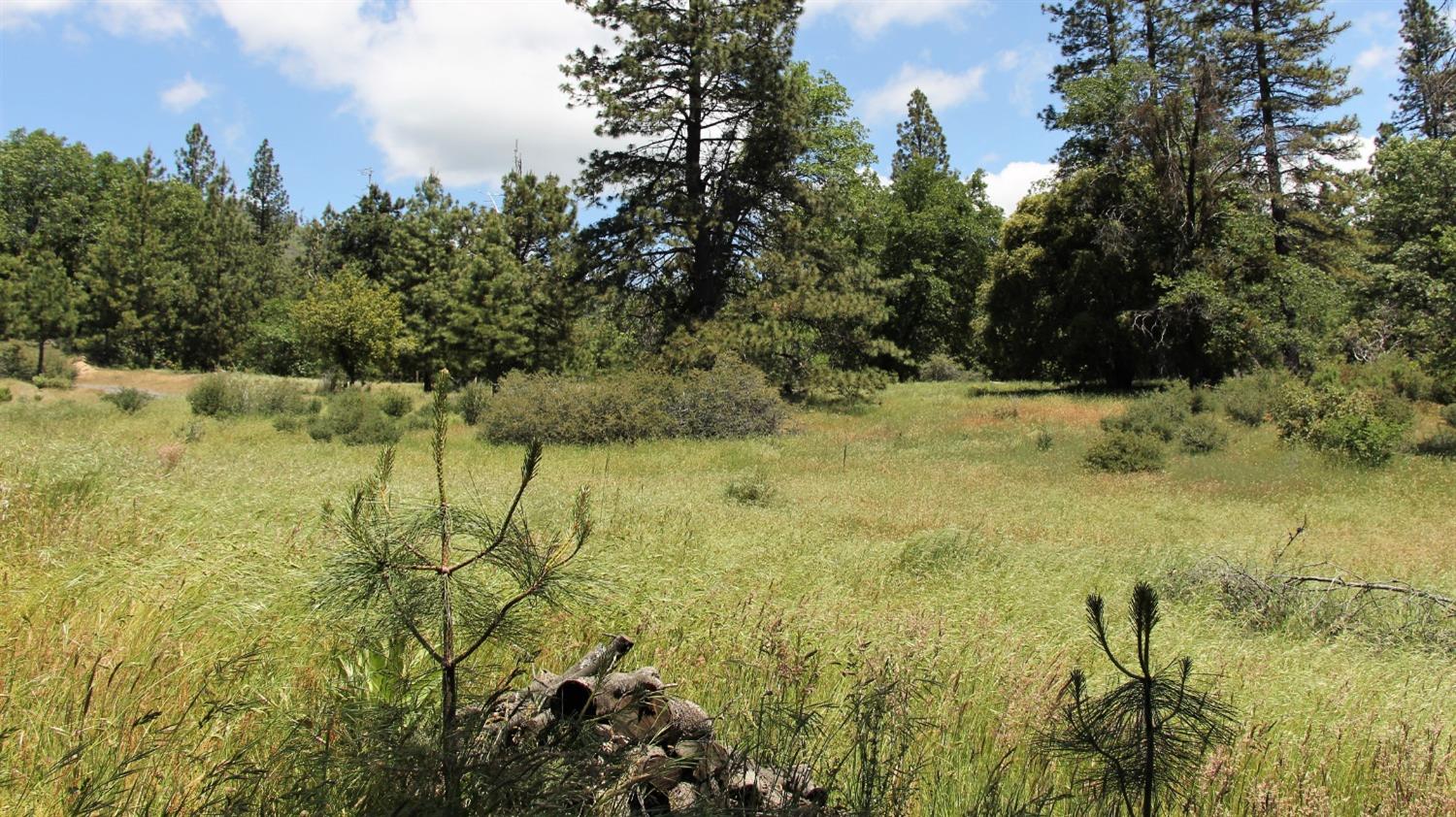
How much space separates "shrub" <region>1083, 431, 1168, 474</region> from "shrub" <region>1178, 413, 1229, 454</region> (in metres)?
1.92

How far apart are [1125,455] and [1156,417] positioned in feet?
13.9

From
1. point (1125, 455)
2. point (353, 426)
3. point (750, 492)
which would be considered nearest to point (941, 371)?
point (1125, 455)

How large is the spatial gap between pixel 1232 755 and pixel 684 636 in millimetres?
2653

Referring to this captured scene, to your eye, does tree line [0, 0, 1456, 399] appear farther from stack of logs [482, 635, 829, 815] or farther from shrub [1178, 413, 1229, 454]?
stack of logs [482, 635, 829, 815]

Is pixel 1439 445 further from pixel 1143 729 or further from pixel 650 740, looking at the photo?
pixel 650 740

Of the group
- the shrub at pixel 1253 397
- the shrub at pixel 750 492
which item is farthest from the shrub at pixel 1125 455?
the shrub at pixel 750 492

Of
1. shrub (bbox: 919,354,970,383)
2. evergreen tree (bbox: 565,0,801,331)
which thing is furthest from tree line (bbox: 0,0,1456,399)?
shrub (bbox: 919,354,970,383)

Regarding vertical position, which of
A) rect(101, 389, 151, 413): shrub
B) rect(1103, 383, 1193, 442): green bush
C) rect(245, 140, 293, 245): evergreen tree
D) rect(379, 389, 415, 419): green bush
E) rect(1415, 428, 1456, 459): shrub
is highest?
rect(245, 140, 293, 245): evergreen tree

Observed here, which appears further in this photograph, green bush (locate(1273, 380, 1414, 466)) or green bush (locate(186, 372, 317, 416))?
green bush (locate(186, 372, 317, 416))

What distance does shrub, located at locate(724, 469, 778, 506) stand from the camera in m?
11.0

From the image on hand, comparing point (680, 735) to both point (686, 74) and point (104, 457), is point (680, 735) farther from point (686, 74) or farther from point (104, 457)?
point (686, 74)

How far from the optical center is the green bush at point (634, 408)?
19.5 meters

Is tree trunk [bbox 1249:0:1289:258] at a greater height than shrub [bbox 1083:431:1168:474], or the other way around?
tree trunk [bbox 1249:0:1289:258]

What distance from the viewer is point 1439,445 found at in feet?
53.5
